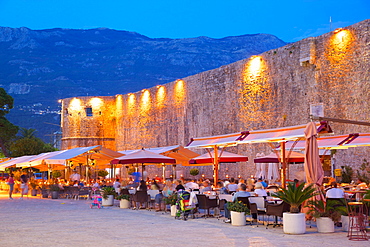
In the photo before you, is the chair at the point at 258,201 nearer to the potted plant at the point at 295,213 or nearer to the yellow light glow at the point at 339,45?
the potted plant at the point at 295,213

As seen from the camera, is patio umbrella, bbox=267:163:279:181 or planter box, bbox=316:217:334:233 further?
patio umbrella, bbox=267:163:279:181

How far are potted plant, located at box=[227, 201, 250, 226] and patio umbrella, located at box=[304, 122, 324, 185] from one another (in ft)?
4.71

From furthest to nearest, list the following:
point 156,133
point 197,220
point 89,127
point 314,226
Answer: point 89,127, point 156,133, point 197,220, point 314,226

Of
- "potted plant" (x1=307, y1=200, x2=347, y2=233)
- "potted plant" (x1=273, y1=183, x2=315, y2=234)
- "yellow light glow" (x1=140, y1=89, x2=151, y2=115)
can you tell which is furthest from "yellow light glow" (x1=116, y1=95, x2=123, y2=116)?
"potted plant" (x1=273, y1=183, x2=315, y2=234)

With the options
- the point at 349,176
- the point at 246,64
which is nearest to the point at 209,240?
the point at 349,176

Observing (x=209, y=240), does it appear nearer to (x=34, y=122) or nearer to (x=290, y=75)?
(x=290, y=75)

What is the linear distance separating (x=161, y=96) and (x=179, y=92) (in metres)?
2.41

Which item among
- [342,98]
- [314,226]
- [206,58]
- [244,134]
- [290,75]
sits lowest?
[314,226]

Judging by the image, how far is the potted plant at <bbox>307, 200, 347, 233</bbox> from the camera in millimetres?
8742

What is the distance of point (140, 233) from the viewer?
879 centimetres

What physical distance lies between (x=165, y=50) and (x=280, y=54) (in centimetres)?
10299

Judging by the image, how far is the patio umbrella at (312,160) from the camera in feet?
31.2

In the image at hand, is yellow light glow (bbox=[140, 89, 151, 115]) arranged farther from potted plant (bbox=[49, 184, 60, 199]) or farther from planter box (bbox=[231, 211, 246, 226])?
planter box (bbox=[231, 211, 246, 226])

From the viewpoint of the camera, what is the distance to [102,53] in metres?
124
